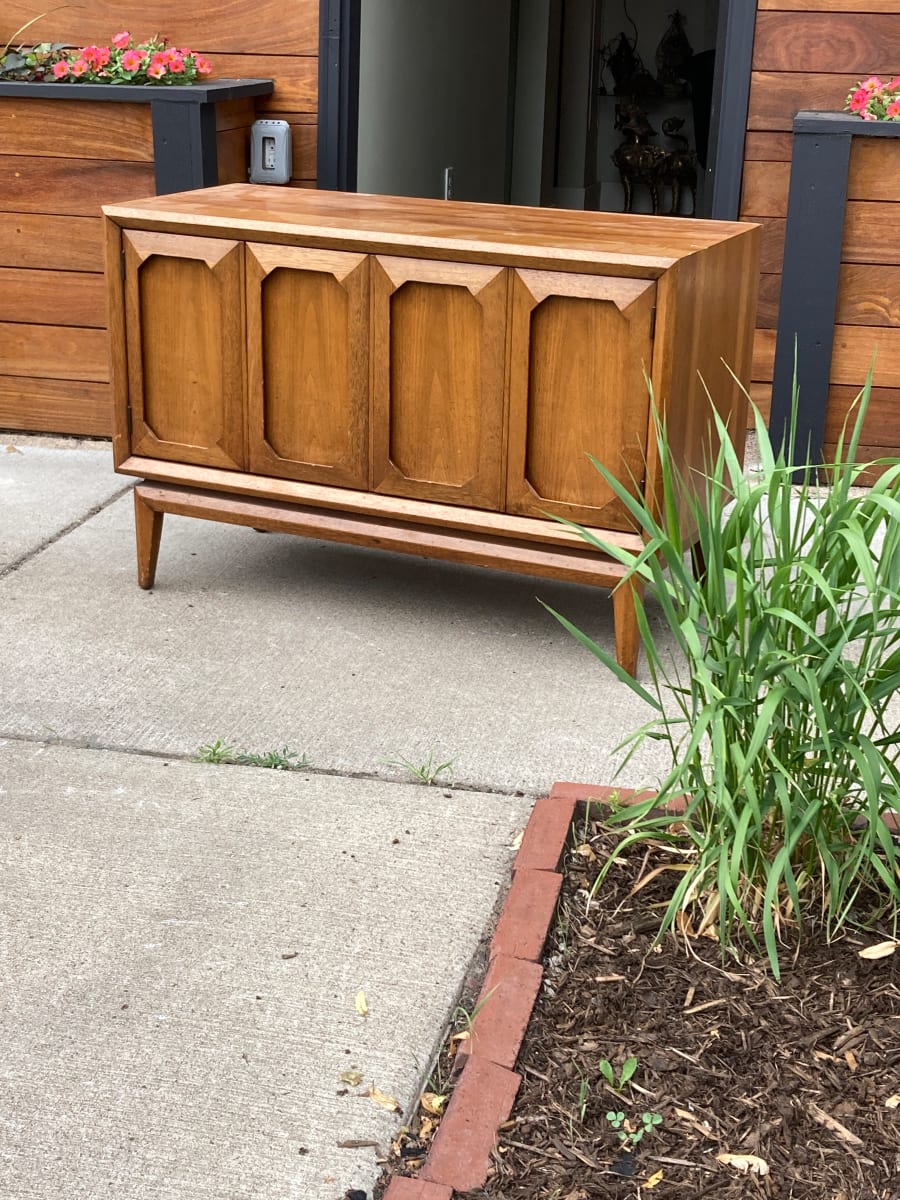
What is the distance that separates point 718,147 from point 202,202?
181 cm

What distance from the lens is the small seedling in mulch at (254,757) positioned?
271 cm

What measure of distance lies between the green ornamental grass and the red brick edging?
17 centimetres

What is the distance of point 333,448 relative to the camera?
10.6ft

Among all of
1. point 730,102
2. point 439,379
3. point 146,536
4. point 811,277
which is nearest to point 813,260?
point 811,277

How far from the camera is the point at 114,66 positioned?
446 centimetres

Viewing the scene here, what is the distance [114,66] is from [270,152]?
21.9 inches

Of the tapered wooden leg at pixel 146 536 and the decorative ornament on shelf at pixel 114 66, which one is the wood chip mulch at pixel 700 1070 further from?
the decorative ornament on shelf at pixel 114 66

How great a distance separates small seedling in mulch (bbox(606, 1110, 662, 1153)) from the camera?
1653 millimetres

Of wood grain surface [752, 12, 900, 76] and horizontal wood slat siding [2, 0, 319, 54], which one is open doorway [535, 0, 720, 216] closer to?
horizontal wood slat siding [2, 0, 319, 54]

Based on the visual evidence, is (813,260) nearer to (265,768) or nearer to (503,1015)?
(265,768)

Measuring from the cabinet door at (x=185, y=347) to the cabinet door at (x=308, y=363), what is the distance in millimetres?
52

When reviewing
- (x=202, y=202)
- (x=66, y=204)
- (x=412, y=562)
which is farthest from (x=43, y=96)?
(x=412, y=562)

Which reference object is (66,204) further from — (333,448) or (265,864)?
(265,864)

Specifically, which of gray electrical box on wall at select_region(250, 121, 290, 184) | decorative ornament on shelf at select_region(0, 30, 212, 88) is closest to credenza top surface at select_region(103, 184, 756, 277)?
decorative ornament on shelf at select_region(0, 30, 212, 88)
